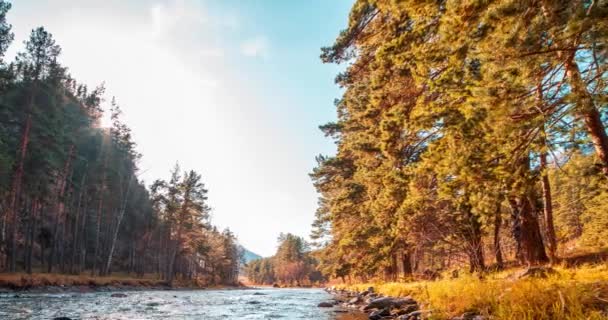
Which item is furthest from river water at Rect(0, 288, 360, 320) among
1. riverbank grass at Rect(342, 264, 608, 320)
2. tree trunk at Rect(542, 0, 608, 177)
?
tree trunk at Rect(542, 0, 608, 177)

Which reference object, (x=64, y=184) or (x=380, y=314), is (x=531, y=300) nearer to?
(x=380, y=314)

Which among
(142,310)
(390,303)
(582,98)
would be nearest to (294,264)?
(142,310)

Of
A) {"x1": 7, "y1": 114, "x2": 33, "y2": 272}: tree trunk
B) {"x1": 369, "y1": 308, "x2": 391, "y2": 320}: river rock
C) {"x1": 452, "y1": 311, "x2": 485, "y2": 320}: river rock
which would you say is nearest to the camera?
{"x1": 452, "y1": 311, "x2": 485, "y2": 320}: river rock

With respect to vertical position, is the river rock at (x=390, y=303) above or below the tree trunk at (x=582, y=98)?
below

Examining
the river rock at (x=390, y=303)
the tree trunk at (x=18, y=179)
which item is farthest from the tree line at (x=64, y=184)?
the river rock at (x=390, y=303)

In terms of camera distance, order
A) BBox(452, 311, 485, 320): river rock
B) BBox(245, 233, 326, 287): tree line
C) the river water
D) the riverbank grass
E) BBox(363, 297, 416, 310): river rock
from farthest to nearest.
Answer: BBox(245, 233, 326, 287): tree line, the river water, BBox(363, 297, 416, 310): river rock, BBox(452, 311, 485, 320): river rock, the riverbank grass

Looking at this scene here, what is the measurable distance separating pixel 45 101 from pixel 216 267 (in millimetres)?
55686

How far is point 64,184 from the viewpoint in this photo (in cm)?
3959

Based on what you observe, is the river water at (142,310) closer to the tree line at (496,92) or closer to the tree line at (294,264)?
the tree line at (496,92)

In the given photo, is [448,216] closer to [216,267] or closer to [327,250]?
[327,250]

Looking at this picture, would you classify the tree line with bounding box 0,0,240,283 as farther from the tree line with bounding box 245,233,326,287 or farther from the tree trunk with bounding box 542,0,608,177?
the tree line with bounding box 245,233,326,287

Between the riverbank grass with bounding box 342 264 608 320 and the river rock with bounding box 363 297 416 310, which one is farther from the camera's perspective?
the river rock with bounding box 363 297 416 310

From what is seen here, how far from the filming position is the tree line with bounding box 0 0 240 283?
2686 centimetres

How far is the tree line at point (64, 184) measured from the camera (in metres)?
26.9
